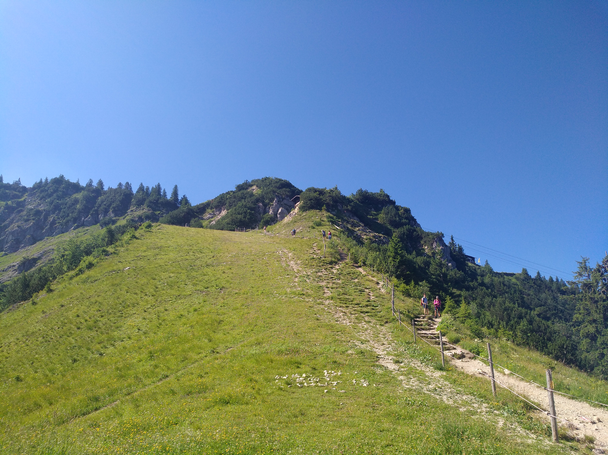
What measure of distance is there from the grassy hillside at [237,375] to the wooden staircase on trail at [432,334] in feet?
5.04

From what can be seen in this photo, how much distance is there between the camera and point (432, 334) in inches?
948

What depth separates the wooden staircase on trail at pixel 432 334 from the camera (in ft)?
67.5

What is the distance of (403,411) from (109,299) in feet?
131

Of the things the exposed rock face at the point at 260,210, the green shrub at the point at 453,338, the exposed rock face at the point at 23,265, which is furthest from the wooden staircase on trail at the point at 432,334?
the exposed rock face at the point at 23,265

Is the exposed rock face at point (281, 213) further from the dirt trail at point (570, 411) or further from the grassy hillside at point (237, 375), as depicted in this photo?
the dirt trail at point (570, 411)

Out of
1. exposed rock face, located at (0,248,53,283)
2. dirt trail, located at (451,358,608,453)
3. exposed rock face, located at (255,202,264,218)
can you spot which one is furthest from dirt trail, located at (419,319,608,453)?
exposed rock face, located at (0,248,53,283)

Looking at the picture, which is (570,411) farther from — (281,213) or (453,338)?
(281,213)

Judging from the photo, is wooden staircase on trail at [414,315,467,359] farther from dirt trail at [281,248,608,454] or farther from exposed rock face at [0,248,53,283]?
exposed rock face at [0,248,53,283]

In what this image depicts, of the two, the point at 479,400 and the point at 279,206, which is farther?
the point at 279,206

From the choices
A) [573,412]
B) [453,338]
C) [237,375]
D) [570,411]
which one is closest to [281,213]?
[453,338]

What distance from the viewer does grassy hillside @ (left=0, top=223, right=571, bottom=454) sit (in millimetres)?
11203

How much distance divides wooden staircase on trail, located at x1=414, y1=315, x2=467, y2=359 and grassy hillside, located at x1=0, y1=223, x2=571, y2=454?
1.54 metres

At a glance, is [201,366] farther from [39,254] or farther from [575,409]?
[39,254]

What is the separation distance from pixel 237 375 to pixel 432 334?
1560 cm
